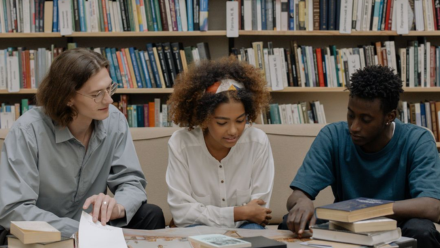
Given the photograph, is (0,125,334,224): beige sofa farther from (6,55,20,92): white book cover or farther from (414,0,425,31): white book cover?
(414,0,425,31): white book cover

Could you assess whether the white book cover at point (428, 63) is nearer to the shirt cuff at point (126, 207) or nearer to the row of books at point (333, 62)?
the row of books at point (333, 62)

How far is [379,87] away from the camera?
6.17 feet

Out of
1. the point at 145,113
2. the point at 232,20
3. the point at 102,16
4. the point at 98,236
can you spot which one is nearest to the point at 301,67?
the point at 232,20

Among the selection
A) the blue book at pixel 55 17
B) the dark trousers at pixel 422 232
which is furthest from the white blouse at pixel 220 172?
the blue book at pixel 55 17

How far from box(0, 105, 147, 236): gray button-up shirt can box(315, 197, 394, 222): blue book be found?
71 cm

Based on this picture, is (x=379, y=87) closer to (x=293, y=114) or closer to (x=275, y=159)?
(x=275, y=159)

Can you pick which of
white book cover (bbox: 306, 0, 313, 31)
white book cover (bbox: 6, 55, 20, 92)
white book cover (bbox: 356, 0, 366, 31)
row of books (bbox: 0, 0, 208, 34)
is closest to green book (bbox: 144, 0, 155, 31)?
row of books (bbox: 0, 0, 208, 34)

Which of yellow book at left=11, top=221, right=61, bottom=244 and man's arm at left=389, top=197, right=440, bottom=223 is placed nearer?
yellow book at left=11, top=221, right=61, bottom=244

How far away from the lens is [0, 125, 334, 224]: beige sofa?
2486 mm

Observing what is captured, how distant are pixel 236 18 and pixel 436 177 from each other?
6.04ft

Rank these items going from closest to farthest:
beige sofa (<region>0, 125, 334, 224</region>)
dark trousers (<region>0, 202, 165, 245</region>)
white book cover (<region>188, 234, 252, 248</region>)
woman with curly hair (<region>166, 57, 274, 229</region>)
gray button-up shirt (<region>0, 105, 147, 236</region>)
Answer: white book cover (<region>188, 234, 252, 248</region>)
gray button-up shirt (<region>0, 105, 147, 236</region>)
dark trousers (<region>0, 202, 165, 245</region>)
woman with curly hair (<region>166, 57, 274, 229</region>)
beige sofa (<region>0, 125, 334, 224</region>)

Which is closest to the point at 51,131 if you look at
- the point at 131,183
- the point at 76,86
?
the point at 76,86

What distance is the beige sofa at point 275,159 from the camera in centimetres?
249

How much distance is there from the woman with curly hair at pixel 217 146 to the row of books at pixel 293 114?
4.00 feet
